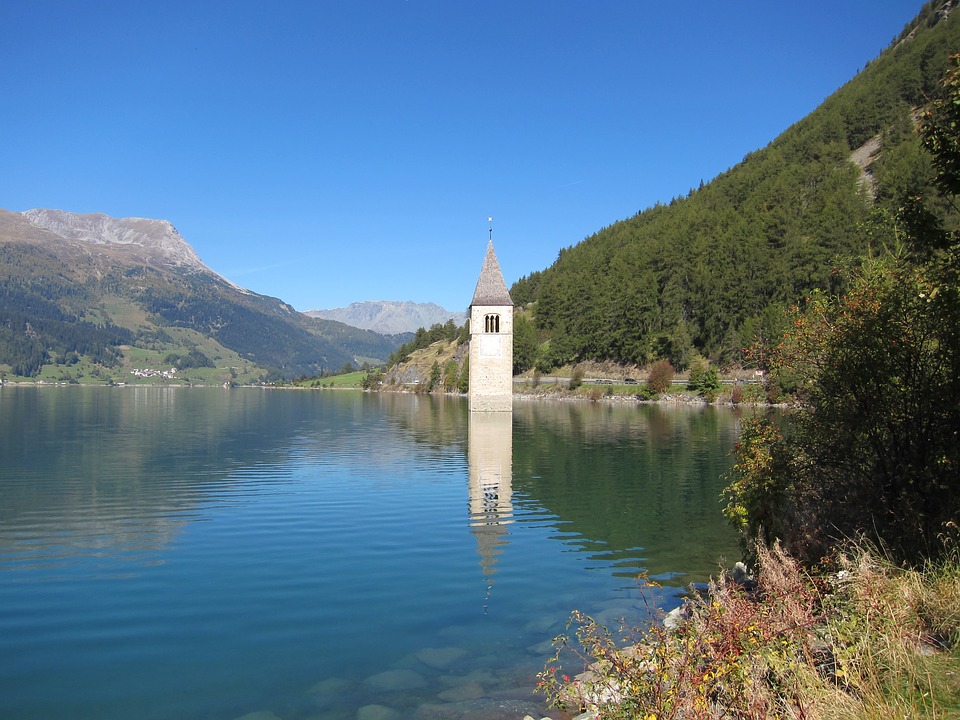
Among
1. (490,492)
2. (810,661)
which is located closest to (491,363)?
(490,492)

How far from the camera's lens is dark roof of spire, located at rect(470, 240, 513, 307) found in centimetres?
8738

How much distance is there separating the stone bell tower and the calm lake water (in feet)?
141

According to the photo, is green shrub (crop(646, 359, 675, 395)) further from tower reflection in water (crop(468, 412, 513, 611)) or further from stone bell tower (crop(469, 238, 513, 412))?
tower reflection in water (crop(468, 412, 513, 611))

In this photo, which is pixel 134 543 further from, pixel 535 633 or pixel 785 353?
pixel 785 353

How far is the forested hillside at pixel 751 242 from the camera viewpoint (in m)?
108

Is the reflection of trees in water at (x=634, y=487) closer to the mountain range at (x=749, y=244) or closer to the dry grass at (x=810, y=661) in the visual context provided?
the dry grass at (x=810, y=661)

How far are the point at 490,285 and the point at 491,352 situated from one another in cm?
954

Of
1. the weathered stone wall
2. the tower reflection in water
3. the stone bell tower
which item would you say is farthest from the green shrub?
the tower reflection in water

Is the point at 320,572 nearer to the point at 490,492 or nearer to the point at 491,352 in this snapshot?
the point at 490,492

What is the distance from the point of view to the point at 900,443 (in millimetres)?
12469

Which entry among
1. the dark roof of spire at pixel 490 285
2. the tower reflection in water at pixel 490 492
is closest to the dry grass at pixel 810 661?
the tower reflection in water at pixel 490 492

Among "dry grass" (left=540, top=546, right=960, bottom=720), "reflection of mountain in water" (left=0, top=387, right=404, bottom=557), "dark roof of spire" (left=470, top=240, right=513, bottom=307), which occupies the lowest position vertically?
"reflection of mountain in water" (left=0, top=387, right=404, bottom=557)

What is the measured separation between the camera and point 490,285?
88750mm

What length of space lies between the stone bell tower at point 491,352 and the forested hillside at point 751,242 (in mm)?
30427
